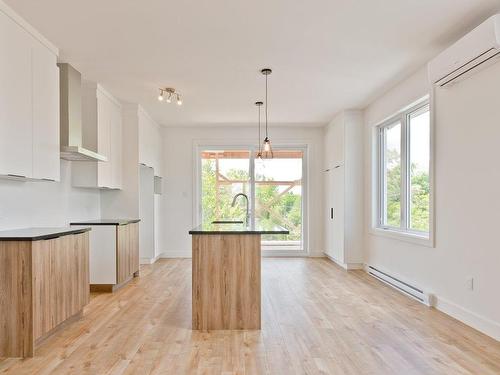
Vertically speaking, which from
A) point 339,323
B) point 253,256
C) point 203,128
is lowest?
point 339,323

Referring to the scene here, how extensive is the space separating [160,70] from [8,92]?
63.9 inches

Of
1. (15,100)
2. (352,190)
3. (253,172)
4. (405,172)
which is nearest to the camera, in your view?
(15,100)

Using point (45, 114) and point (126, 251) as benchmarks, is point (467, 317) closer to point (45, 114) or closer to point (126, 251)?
point (126, 251)

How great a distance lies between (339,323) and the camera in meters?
3.30

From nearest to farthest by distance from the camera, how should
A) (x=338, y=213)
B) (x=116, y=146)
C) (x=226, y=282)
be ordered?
1. (x=226, y=282)
2. (x=116, y=146)
3. (x=338, y=213)

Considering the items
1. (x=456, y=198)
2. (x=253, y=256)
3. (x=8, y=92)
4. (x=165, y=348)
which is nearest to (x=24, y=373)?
(x=165, y=348)

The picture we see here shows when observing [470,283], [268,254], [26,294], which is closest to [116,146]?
[26,294]

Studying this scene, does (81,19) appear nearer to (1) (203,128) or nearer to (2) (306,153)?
(1) (203,128)

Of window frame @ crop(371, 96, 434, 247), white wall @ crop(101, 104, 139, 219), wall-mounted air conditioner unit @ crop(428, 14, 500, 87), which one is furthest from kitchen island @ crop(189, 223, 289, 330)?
white wall @ crop(101, 104, 139, 219)

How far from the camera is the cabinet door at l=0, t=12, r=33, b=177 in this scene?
274 cm

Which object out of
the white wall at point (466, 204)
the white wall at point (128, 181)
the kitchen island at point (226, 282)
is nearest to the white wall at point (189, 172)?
the white wall at point (128, 181)

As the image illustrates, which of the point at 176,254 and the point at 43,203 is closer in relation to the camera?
the point at 43,203

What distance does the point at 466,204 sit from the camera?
327cm

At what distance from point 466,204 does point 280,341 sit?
6.63ft
